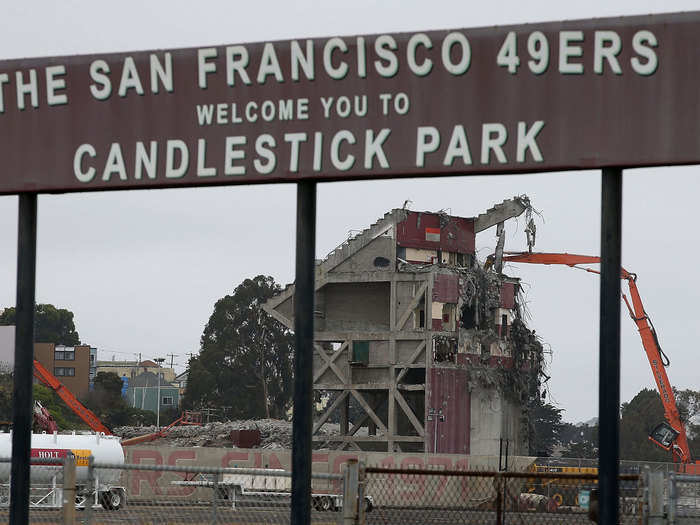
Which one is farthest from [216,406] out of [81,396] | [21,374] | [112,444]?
[21,374]

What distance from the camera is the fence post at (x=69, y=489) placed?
13.0 metres

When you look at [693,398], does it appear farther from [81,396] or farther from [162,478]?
[162,478]

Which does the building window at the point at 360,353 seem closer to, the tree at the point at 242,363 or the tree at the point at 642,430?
the tree at the point at 242,363

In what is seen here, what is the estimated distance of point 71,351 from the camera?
13538cm

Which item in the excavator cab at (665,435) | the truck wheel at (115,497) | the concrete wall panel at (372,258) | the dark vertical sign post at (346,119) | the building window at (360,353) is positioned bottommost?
the truck wheel at (115,497)

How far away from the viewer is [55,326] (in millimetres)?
152625

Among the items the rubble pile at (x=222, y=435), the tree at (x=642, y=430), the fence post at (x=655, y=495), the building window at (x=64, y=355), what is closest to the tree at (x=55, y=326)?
the building window at (x=64, y=355)

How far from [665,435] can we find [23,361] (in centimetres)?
5715

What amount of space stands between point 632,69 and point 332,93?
8.06 feet

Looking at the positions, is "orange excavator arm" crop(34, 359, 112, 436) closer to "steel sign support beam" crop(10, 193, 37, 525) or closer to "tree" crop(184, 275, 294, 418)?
"tree" crop(184, 275, 294, 418)

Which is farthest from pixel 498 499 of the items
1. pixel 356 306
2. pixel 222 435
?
pixel 222 435

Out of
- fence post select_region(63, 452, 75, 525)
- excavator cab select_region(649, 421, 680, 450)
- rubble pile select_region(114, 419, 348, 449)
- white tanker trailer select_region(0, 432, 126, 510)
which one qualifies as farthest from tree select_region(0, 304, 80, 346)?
fence post select_region(63, 452, 75, 525)

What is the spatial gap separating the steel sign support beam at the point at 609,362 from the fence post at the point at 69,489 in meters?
6.47

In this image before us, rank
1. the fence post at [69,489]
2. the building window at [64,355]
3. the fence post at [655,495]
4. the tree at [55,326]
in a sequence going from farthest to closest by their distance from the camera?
the tree at [55,326]
the building window at [64,355]
the fence post at [69,489]
the fence post at [655,495]
